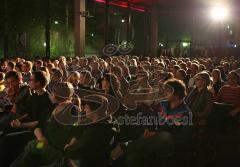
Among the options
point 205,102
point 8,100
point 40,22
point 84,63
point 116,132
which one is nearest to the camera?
point 116,132

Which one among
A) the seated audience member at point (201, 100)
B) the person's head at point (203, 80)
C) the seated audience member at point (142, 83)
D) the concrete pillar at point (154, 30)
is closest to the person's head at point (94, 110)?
the seated audience member at point (201, 100)

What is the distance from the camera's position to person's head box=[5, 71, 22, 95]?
5898mm

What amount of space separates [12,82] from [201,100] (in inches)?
126

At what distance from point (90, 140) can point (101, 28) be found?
→ 3187 centimetres

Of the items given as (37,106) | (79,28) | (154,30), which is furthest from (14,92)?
(154,30)

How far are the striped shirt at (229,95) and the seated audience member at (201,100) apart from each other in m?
1.00

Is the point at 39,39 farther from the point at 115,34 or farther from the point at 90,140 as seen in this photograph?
the point at 90,140

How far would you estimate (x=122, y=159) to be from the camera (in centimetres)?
549

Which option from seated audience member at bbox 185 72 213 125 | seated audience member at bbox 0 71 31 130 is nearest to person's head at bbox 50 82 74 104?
seated audience member at bbox 0 71 31 130

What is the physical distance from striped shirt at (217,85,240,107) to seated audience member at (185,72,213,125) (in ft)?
3.28

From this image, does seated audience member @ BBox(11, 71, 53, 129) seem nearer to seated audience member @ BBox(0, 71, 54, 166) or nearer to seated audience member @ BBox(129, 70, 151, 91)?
seated audience member @ BBox(0, 71, 54, 166)

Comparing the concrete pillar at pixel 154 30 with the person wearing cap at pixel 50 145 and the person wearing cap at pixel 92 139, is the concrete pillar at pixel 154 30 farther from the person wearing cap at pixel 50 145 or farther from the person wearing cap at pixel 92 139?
the person wearing cap at pixel 50 145

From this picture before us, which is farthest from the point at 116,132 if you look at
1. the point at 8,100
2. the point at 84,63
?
the point at 84,63

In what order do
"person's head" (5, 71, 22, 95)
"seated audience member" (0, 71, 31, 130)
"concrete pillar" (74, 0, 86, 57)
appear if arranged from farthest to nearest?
"concrete pillar" (74, 0, 86, 57) < "person's head" (5, 71, 22, 95) < "seated audience member" (0, 71, 31, 130)
